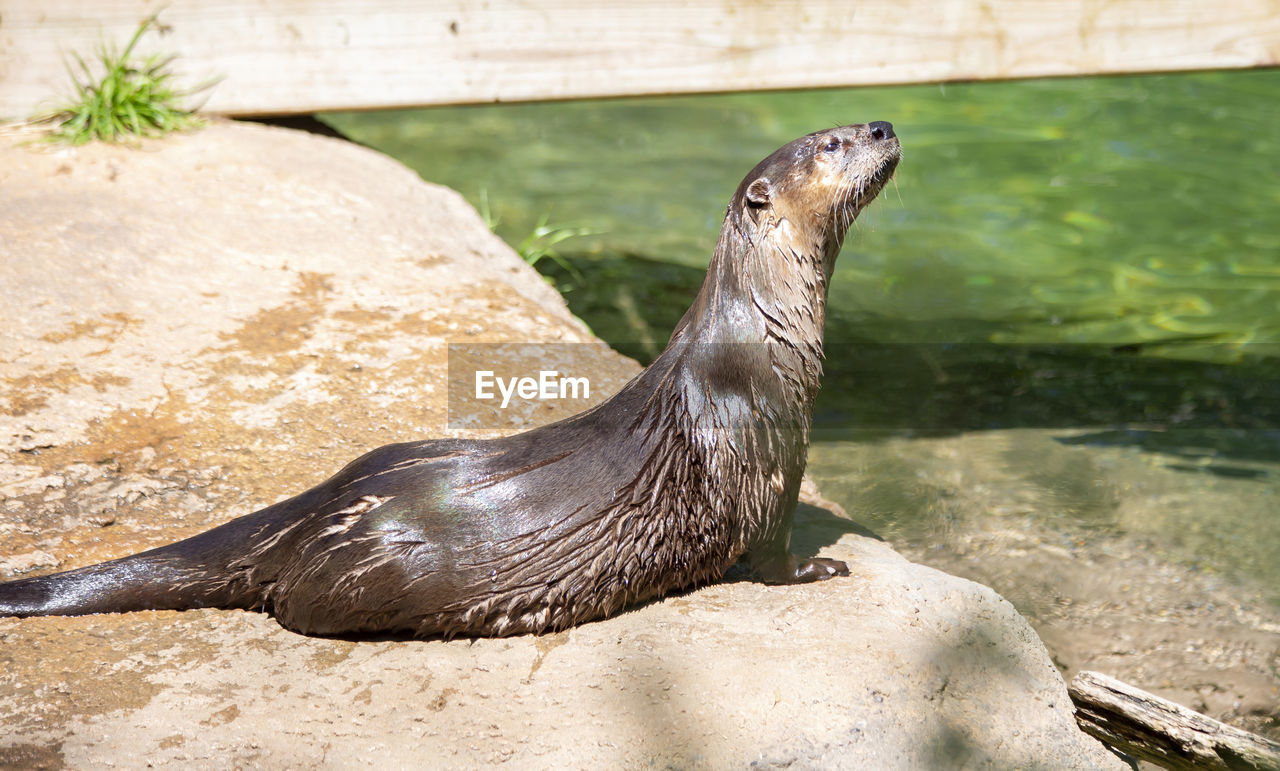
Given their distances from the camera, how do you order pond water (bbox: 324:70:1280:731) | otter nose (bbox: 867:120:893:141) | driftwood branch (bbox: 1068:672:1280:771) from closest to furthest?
driftwood branch (bbox: 1068:672:1280:771) → otter nose (bbox: 867:120:893:141) → pond water (bbox: 324:70:1280:731)

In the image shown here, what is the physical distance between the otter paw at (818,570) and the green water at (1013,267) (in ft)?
4.46

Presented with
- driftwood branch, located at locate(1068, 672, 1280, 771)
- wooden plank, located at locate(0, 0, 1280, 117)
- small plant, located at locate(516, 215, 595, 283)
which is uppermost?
wooden plank, located at locate(0, 0, 1280, 117)

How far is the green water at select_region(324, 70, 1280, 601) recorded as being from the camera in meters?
4.64

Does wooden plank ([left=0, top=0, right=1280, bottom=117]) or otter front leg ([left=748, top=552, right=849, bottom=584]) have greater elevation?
wooden plank ([left=0, top=0, right=1280, bottom=117])

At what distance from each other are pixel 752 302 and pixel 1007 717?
1112mm

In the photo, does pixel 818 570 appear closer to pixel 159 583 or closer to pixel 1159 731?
pixel 1159 731

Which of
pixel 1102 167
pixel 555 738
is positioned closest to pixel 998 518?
pixel 555 738

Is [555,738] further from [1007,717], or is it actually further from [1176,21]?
[1176,21]

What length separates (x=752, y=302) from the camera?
2789 mm

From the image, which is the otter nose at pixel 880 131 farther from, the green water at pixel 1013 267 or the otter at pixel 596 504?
the green water at pixel 1013 267

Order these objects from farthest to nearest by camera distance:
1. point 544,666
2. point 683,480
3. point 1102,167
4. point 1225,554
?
point 1102,167 → point 1225,554 → point 683,480 → point 544,666

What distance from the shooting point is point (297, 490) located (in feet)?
10.4

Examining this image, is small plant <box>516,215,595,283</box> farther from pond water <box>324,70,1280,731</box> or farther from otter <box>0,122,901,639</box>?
otter <box>0,122,901,639</box>

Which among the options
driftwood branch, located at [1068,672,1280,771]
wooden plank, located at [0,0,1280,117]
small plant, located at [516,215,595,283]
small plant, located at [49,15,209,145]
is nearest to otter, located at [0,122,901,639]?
driftwood branch, located at [1068,672,1280,771]
